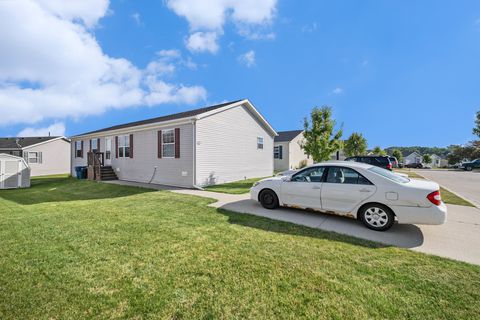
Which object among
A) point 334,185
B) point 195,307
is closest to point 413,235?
point 334,185

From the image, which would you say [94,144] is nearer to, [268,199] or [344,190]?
[268,199]

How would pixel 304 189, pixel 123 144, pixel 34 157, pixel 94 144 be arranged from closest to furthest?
pixel 304 189, pixel 123 144, pixel 94 144, pixel 34 157

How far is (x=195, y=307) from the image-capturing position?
2357 mm

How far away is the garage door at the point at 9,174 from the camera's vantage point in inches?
534

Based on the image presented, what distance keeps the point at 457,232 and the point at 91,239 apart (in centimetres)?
762

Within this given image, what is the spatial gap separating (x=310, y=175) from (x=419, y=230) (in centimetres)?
259

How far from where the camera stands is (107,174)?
1498 centimetres

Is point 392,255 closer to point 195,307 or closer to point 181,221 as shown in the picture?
point 195,307

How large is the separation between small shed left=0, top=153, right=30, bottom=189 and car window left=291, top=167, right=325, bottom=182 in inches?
690

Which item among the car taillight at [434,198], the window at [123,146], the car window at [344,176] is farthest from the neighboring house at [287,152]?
the car taillight at [434,198]

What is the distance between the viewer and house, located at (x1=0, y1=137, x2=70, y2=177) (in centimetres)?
2559

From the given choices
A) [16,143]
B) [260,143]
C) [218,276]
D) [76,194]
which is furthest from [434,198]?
[16,143]

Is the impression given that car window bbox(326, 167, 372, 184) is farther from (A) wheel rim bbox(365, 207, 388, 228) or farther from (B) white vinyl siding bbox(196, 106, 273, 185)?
(B) white vinyl siding bbox(196, 106, 273, 185)

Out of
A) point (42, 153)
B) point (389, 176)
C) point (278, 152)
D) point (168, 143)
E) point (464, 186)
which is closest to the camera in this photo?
point (389, 176)
